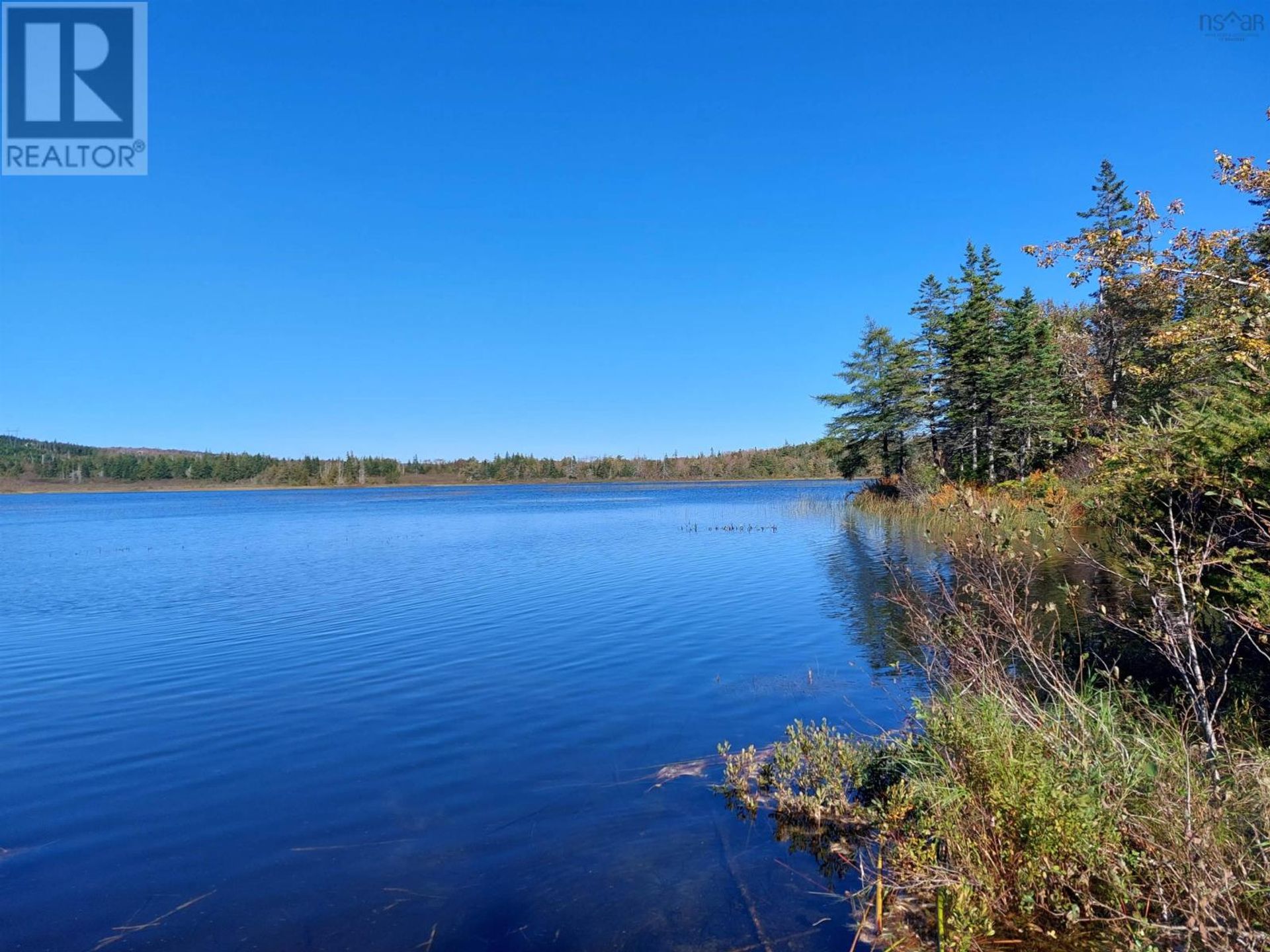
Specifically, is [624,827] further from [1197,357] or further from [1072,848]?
[1197,357]

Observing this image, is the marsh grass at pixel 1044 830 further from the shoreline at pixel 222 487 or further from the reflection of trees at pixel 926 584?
the shoreline at pixel 222 487

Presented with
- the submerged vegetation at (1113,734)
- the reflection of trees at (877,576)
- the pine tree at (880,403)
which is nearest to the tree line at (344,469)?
the pine tree at (880,403)

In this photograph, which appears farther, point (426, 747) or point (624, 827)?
point (426, 747)

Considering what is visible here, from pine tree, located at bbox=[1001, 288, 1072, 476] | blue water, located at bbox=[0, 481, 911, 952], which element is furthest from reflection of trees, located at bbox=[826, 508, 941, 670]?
pine tree, located at bbox=[1001, 288, 1072, 476]

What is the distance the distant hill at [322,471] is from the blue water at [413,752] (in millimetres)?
143003

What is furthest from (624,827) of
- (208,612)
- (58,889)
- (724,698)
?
(208,612)

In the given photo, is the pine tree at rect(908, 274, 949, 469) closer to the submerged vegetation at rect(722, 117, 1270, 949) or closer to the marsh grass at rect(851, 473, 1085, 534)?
the marsh grass at rect(851, 473, 1085, 534)

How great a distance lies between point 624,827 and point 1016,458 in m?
43.4

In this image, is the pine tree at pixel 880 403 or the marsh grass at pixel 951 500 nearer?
the marsh grass at pixel 951 500

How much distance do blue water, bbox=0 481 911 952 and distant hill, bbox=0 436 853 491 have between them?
143003 millimetres

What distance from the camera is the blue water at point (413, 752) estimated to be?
5.86 metres

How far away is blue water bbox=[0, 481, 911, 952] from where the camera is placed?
5863 mm

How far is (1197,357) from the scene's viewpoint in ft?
42.8

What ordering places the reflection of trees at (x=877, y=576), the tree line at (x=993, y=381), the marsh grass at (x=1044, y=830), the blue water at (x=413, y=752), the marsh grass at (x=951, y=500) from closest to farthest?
the marsh grass at (x=1044, y=830), the blue water at (x=413, y=752), the reflection of trees at (x=877, y=576), the marsh grass at (x=951, y=500), the tree line at (x=993, y=381)
